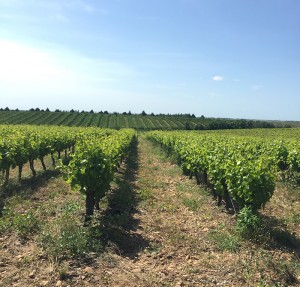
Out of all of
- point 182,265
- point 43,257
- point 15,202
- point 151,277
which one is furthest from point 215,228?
point 15,202

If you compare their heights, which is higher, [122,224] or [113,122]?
[113,122]

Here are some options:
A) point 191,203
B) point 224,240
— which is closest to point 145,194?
point 191,203

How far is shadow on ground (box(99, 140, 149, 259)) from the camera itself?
6.99 meters

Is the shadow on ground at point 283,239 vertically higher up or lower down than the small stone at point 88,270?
higher up

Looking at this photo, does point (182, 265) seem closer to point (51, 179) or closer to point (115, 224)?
point (115, 224)

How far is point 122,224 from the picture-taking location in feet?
27.2

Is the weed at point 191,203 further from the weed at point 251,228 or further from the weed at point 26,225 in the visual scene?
the weed at point 26,225

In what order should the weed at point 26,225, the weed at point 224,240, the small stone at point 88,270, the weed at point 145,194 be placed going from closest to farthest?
the small stone at point 88,270 → the weed at point 224,240 → the weed at point 26,225 → the weed at point 145,194

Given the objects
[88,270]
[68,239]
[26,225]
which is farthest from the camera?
[26,225]

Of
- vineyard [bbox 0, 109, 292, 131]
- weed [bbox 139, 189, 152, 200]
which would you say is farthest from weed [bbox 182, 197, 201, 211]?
vineyard [bbox 0, 109, 292, 131]

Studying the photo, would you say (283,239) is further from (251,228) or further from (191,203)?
(191,203)

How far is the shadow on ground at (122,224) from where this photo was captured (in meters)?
6.99

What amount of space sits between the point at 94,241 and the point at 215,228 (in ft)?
10.8

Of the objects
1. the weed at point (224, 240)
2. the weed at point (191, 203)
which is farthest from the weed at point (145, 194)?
the weed at point (224, 240)
